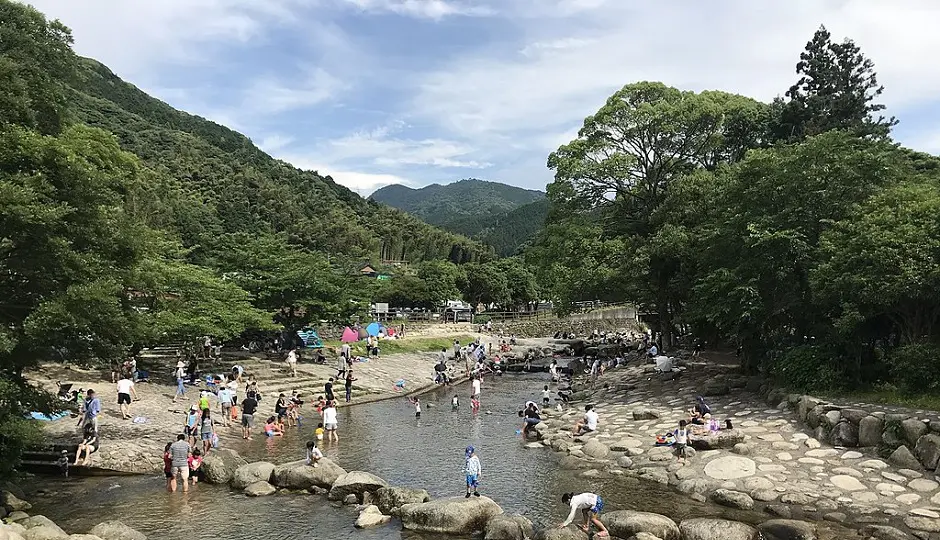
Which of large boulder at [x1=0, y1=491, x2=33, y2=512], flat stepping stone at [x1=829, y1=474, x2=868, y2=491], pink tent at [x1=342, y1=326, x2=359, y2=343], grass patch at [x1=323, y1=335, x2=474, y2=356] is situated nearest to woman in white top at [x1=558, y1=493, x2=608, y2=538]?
flat stepping stone at [x1=829, y1=474, x2=868, y2=491]

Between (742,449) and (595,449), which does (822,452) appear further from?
(595,449)

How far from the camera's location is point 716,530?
41.5 ft

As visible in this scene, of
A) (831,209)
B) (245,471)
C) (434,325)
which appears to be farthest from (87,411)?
(434,325)

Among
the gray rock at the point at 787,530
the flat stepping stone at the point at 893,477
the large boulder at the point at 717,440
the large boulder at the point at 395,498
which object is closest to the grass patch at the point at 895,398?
the flat stepping stone at the point at 893,477

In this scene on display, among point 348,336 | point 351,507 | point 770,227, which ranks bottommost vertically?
point 351,507

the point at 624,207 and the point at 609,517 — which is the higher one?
the point at 624,207

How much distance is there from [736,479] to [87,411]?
18.1 m

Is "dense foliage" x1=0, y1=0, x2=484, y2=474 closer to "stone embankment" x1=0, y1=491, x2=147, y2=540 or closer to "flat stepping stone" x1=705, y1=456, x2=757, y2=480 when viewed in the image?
"stone embankment" x1=0, y1=491, x2=147, y2=540

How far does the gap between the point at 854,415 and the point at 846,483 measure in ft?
9.48

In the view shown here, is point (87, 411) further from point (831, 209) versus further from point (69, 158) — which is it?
point (831, 209)

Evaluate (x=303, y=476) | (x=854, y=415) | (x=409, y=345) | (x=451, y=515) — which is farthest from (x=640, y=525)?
(x=409, y=345)

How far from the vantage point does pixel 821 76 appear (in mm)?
37344

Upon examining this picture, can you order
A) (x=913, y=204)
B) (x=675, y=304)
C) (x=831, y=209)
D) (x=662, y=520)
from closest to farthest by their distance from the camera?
(x=662, y=520), (x=913, y=204), (x=831, y=209), (x=675, y=304)

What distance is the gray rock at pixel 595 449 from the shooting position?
19850 millimetres
